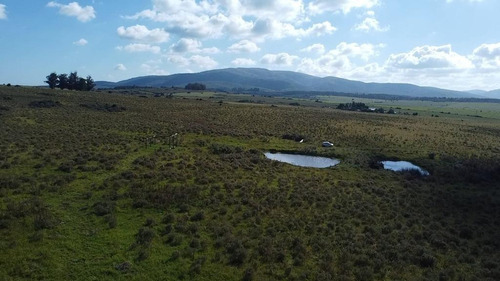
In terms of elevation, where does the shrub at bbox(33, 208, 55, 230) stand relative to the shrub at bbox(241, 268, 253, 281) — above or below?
above

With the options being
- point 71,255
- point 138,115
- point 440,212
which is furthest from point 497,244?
point 138,115

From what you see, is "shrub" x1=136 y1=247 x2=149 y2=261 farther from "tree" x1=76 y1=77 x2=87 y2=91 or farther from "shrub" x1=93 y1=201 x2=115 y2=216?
"tree" x1=76 y1=77 x2=87 y2=91

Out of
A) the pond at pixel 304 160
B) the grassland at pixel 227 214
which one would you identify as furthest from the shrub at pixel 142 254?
the pond at pixel 304 160

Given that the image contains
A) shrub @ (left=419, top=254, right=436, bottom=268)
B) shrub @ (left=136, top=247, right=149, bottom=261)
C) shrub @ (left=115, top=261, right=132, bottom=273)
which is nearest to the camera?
shrub @ (left=115, top=261, right=132, bottom=273)

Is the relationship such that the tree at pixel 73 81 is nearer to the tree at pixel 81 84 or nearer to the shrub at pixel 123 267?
the tree at pixel 81 84

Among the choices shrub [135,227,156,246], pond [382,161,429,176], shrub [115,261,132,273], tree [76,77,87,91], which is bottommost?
shrub [115,261,132,273]

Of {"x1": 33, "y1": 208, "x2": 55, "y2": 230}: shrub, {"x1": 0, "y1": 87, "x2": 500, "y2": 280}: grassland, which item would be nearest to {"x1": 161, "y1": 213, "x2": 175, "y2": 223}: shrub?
{"x1": 0, "y1": 87, "x2": 500, "y2": 280}: grassland

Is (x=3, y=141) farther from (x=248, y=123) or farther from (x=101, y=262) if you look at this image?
(x=248, y=123)
